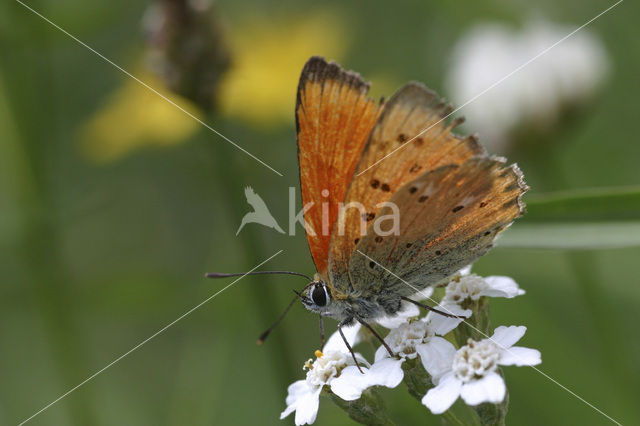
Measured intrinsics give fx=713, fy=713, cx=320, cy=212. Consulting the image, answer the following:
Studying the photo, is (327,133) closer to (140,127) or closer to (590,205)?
(590,205)

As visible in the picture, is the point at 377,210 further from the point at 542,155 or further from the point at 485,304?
the point at 542,155

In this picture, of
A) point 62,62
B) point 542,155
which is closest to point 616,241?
point 542,155

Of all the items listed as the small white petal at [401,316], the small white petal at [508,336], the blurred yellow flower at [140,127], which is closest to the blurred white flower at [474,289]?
the small white petal at [401,316]

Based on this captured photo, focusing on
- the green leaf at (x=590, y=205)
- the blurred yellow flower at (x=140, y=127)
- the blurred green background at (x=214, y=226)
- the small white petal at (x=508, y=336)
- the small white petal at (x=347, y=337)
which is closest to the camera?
the small white petal at (x=508, y=336)

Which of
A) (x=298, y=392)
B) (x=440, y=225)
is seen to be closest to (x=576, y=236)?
(x=440, y=225)

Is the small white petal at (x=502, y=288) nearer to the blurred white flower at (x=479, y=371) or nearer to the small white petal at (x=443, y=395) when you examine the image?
the blurred white flower at (x=479, y=371)
